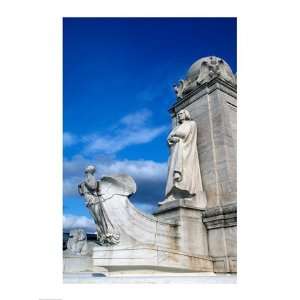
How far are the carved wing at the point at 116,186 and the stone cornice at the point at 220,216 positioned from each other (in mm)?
1732

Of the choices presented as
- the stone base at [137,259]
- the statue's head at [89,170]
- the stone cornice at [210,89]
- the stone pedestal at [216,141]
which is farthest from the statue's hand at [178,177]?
the stone cornice at [210,89]

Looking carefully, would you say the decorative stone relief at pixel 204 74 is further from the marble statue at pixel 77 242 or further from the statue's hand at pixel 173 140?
the marble statue at pixel 77 242

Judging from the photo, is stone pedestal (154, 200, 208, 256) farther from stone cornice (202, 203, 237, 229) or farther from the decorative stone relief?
the decorative stone relief

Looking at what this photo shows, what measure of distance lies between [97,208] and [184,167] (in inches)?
83.8

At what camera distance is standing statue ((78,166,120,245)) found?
25.5 ft

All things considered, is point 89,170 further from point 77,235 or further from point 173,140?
point 77,235

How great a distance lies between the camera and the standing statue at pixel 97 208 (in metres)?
7.77

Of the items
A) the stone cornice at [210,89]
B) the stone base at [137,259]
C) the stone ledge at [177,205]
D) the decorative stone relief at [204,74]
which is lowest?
the stone base at [137,259]

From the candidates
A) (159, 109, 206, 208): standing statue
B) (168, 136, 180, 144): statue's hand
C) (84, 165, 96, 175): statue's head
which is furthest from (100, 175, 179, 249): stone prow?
(168, 136, 180, 144): statue's hand

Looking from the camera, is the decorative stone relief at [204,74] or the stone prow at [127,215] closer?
the stone prow at [127,215]

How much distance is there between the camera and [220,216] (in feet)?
27.5

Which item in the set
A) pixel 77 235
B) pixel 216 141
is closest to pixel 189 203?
pixel 216 141

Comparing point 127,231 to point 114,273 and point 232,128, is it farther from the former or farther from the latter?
point 232,128
